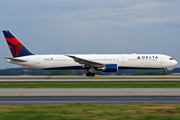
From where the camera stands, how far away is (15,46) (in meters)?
41.6

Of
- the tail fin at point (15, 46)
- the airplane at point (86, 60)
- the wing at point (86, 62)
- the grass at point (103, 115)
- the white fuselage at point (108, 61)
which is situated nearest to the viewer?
the grass at point (103, 115)

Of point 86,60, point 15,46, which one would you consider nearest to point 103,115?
point 86,60

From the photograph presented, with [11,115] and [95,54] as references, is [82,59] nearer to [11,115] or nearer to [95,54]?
[95,54]

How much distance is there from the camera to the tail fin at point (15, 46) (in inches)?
1640

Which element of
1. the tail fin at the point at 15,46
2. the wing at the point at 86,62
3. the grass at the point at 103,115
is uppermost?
the tail fin at the point at 15,46

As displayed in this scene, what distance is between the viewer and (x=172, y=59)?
40656mm

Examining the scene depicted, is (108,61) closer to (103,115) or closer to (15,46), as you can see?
(15,46)

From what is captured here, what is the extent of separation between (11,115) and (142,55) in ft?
108

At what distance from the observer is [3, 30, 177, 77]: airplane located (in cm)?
3938

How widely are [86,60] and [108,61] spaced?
4.26m

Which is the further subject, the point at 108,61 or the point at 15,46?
the point at 15,46

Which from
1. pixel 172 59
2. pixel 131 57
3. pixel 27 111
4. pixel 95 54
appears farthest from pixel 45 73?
pixel 27 111

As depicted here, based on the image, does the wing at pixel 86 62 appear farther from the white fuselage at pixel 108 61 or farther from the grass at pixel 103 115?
the grass at pixel 103 115

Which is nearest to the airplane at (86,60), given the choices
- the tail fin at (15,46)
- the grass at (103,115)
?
the tail fin at (15,46)
